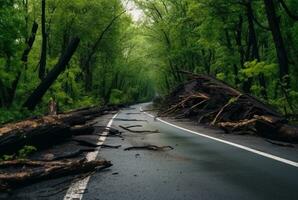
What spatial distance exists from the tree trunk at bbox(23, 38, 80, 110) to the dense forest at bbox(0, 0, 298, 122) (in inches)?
6.3

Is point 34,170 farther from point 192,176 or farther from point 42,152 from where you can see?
point 42,152

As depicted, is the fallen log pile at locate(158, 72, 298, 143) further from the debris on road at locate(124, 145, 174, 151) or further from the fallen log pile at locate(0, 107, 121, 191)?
the fallen log pile at locate(0, 107, 121, 191)

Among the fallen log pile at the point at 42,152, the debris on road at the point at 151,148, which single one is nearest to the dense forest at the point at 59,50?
the fallen log pile at the point at 42,152

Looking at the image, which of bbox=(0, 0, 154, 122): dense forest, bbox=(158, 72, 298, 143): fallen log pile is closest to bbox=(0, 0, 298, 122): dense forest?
bbox=(0, 0, 154, 122): dense forest

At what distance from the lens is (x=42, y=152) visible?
8.78 m

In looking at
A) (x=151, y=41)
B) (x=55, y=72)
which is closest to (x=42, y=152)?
(x=55, y=72)

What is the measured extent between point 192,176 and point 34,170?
8.24 feet

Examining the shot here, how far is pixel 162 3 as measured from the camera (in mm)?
50156

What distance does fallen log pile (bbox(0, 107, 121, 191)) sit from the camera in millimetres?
5922

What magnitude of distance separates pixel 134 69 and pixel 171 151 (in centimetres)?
6209

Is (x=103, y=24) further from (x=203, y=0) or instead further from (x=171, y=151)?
(x=171, y=151)

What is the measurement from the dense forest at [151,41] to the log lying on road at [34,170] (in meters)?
8.36

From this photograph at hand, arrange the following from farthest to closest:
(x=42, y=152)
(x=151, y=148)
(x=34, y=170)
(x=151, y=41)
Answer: (x=151, y=41) → (x=151, y=148) → (x=42, y=152) → (x=34, y=170)

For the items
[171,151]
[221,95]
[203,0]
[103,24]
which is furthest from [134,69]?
[171,151]
